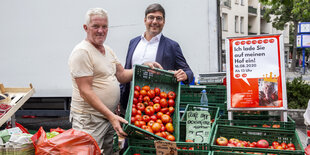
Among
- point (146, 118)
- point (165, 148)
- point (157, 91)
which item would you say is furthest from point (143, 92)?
point (165, 148)

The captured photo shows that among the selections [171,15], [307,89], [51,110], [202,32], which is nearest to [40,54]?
[51,110]

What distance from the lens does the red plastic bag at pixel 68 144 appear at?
213 cm

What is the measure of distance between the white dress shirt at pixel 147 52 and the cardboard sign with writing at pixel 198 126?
0.85 m

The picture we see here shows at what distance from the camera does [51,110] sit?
636 cm

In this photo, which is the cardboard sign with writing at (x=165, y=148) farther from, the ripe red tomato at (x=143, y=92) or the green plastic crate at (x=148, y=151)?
the ripe red tomato at (x=143, y=92)

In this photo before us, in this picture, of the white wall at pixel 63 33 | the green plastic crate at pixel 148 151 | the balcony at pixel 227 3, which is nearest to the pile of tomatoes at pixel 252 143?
→ the green plastic crate at pixel 148 151

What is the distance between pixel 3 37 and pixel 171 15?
3.99 metres

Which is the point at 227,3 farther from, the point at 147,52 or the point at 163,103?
the point at 163,103

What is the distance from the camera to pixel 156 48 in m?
3.19

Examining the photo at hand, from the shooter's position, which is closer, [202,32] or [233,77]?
[233,77]

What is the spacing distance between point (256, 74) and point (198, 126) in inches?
39.1

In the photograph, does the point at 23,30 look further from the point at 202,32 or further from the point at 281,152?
the point at 281,152

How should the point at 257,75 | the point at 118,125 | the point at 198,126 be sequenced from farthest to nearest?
the point at 257,75 < the point at 198,126 < the point at 118,125

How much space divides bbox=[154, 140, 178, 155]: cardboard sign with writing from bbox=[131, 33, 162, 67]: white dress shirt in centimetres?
122
